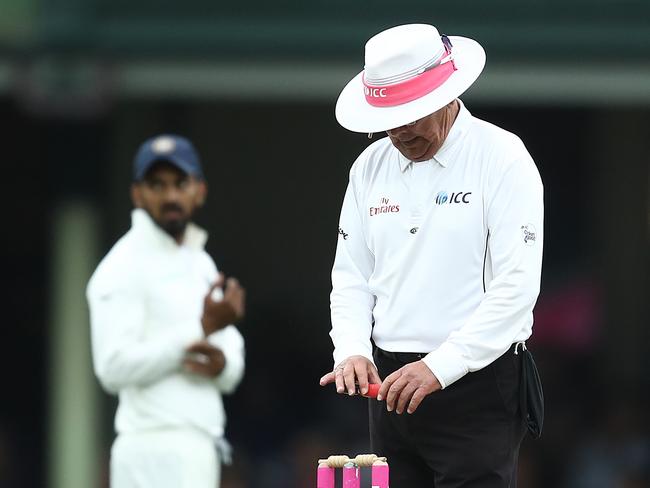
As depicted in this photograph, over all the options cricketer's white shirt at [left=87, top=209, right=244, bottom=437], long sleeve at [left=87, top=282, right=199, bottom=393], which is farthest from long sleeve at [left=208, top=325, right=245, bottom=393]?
long sleeve at [left=87, top=282, right=199, bottom=393]

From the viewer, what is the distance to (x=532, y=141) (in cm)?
1052

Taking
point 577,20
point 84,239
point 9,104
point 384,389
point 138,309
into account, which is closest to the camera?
point 384,389

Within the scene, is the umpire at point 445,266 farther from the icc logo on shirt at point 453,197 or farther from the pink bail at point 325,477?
the pink bail at point 325,477

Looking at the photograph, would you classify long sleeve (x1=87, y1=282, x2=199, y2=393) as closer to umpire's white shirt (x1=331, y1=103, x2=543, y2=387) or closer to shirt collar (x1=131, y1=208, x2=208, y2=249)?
shirt collar (x1=131, y1=208, x2=208, y2=249)

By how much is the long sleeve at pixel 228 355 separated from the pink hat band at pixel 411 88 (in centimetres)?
152

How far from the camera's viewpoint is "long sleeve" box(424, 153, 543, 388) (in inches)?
138

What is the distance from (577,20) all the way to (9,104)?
160 inches

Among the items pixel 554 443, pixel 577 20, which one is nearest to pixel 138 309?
pixel 577 20

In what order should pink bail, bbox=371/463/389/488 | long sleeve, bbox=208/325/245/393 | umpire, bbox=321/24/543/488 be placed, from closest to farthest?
pink bail, bbox=371/463/389/488 → umpire, bbox=321/24/543/488 → long sleeve, bbox=208/325/245/393

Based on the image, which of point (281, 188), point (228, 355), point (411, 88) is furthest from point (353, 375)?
point (281, 188)

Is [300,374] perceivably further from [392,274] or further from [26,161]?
[392,274]

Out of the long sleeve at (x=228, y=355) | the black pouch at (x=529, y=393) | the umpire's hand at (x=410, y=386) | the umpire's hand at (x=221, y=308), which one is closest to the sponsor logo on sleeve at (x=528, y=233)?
the black pouch at (x=529, y=393)

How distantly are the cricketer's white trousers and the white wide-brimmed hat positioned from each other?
63.1 inches

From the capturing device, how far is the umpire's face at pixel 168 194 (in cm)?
505
